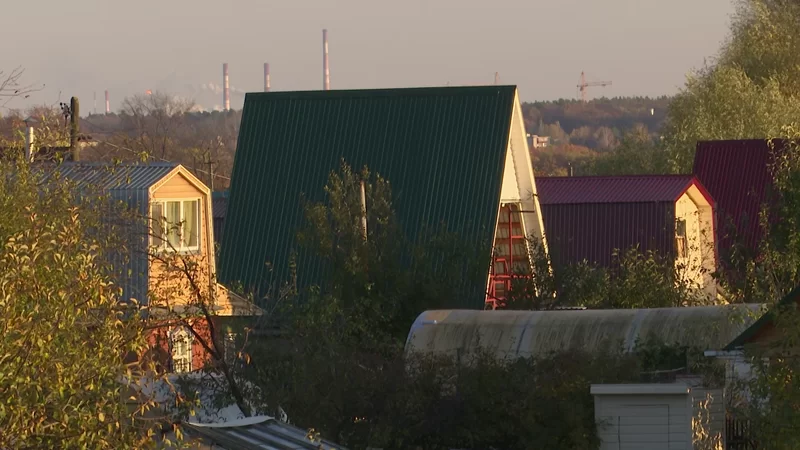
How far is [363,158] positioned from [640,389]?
53.5 ft

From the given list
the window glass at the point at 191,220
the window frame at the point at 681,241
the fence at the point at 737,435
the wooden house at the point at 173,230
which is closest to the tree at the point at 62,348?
the wooden house at the point at 173,230

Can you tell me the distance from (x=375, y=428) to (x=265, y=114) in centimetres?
1812

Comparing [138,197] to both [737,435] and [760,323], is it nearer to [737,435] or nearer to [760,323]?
[737,435]

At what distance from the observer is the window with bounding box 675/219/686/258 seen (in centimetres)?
4006

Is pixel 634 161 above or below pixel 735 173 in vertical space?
above

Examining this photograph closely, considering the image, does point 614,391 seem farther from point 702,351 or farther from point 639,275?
point 639,275

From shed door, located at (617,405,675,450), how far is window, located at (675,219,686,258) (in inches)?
765

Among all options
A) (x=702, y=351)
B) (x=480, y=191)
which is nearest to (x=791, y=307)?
(x=702, y=351)

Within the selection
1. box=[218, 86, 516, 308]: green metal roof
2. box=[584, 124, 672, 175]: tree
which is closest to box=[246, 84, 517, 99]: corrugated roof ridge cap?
box=[218, 86, 516, 308]: green metal roof

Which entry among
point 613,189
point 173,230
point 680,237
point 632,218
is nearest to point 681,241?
point 680,237

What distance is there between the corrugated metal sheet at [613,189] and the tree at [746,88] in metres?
15.4

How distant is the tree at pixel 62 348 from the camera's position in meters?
10.7

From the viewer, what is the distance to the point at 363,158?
35531 mm

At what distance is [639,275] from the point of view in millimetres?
31250
